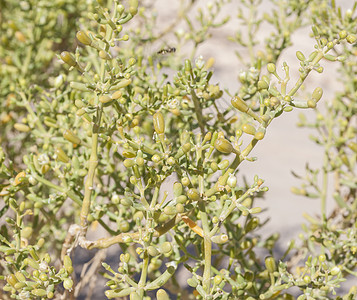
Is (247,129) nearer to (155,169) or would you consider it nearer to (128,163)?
(128,163)

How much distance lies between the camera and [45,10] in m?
1.48

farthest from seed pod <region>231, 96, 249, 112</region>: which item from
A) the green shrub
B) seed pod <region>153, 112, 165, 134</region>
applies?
seed pod <region>153, 112, 165, 134</region>

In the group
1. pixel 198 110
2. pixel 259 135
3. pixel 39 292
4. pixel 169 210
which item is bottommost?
pixel 39 292

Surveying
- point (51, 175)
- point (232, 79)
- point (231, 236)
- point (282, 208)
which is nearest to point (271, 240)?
point (231, 236)

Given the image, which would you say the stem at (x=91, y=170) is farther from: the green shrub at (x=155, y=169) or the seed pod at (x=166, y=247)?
the seed pod at (x=166, y=247)

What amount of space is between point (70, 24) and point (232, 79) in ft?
7.98

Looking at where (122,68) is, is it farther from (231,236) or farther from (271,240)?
(271,240)

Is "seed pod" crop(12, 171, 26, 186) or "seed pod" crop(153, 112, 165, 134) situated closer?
"seed pod" crop(153, 112, 165, 134)

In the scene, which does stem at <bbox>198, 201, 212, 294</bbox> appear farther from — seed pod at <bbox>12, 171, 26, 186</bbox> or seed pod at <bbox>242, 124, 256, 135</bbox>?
seed pod at <bbox>12, 171, 26, 186</bbox>

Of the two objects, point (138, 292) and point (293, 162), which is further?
point (293, 162)

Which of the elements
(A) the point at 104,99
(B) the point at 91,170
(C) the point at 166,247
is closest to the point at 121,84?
(A) the point at 104,99

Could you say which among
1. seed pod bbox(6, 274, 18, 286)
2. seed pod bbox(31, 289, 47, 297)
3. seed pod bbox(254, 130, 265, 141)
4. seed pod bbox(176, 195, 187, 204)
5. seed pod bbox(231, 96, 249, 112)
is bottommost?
seed pod bbox(31, 289, 47, 297)

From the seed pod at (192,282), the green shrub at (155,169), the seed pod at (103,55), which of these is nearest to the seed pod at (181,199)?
the green shrub at (155,169)

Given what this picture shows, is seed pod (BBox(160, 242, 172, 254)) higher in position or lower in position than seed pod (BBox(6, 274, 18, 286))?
higher
